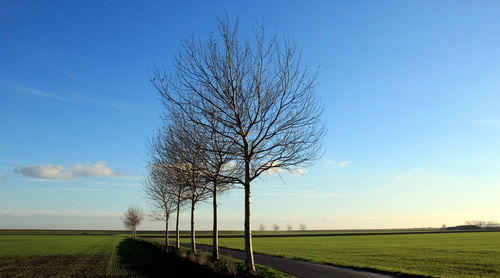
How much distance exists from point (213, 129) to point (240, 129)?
4.10 feet

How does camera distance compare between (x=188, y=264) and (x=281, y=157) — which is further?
(x=188, y=264)

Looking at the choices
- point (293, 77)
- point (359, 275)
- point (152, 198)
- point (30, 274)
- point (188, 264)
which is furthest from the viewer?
point (152, 198)

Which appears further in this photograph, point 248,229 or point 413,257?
point 413,257

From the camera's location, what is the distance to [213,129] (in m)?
17.4

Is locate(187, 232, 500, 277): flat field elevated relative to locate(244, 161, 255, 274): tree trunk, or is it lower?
lower

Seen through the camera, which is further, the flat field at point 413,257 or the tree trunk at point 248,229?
the flat field at point 413,257

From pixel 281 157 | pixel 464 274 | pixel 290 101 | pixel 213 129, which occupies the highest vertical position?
pixel 290 101

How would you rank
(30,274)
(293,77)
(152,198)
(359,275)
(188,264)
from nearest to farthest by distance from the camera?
(293,77) → (359,275) → (188,264) → (30,274) → (152,198)

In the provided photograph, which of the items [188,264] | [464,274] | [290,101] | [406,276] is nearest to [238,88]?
[290,101]

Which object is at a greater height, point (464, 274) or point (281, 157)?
point (281, 157)

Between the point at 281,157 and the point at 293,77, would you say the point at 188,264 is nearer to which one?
the point at 281,157

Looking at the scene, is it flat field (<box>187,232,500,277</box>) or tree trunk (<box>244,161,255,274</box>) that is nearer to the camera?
tree trunk (<box>244,161,255,274</box>)

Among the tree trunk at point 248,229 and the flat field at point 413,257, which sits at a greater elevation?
the tree trunk at point 248,229

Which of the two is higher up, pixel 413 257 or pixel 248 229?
pixel 248 229
